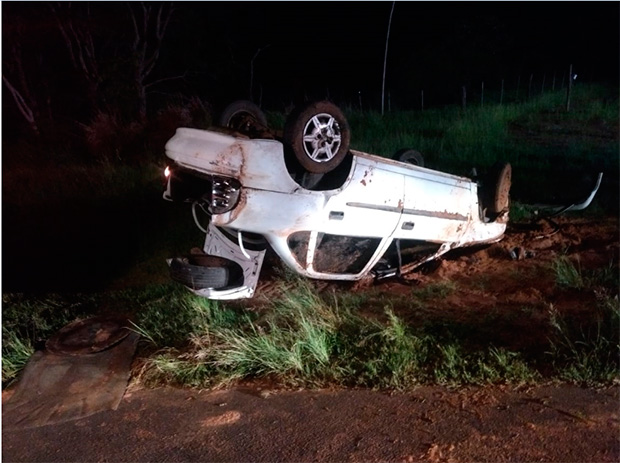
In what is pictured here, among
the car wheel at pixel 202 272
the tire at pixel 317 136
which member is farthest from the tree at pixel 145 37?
the tire at pixel 317 136

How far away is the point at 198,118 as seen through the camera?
12.8 meters

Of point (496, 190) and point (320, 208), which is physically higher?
point (320, 208)

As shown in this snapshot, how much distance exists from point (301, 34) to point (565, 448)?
16.3 m

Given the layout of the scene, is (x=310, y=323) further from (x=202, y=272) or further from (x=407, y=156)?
(x=407, y=156)

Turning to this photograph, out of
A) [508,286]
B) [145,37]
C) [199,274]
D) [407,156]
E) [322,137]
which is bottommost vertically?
[508,286]

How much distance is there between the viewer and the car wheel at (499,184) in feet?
20.1

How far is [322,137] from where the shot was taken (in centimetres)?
447

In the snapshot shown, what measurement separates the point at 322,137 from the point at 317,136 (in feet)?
0.15

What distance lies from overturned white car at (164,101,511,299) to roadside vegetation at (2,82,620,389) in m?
0.37

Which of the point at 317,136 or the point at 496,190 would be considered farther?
the point at 496,190

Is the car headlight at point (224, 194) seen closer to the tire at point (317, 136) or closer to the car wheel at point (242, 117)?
the tire at point (317, 136)

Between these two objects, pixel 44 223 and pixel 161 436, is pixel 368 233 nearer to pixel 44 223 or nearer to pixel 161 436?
pixel 161 436

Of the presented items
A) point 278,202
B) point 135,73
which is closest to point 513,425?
point 278,202

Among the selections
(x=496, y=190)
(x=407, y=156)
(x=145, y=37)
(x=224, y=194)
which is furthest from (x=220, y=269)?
(x=145, y=37)
